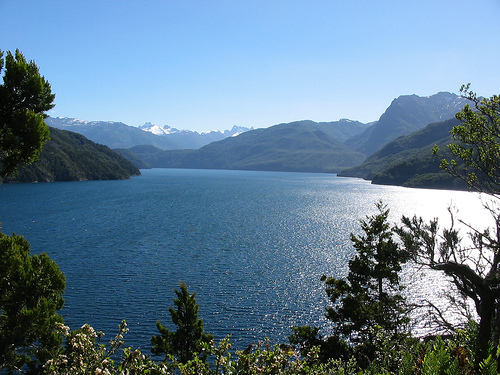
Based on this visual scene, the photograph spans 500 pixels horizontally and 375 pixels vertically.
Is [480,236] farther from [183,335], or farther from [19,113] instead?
[19,113]

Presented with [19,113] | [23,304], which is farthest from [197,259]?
[19,113]

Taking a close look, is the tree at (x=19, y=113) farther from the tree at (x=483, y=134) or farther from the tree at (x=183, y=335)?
the tree at (x=483, y=134)

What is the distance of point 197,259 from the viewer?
64.0 meters

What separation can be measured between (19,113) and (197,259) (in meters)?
52.4

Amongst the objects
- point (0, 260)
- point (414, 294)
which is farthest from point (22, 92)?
point (414, 294)

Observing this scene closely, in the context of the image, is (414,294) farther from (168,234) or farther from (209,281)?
(168,234)

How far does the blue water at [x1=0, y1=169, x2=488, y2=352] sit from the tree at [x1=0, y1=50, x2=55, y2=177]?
26322 millimetres

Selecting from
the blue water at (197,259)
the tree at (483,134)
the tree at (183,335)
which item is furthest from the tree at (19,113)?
the blue water at (197,259)

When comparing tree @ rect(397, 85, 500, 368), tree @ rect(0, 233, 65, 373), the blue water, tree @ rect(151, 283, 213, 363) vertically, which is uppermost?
tree @ rect(397, 85, 500, 368)

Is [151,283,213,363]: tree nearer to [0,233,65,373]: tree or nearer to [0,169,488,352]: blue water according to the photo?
[0,233,65,373]: tree

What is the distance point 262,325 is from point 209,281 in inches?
621

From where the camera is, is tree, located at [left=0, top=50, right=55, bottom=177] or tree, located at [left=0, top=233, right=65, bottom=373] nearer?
tree, located at [left=0, top=50, right=55, bottom=177]

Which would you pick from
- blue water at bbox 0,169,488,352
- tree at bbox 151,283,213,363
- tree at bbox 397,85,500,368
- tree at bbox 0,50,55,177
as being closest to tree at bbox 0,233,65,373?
tree at bbox 0,50,55,177

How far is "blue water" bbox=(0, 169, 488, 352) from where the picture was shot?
135 feet
